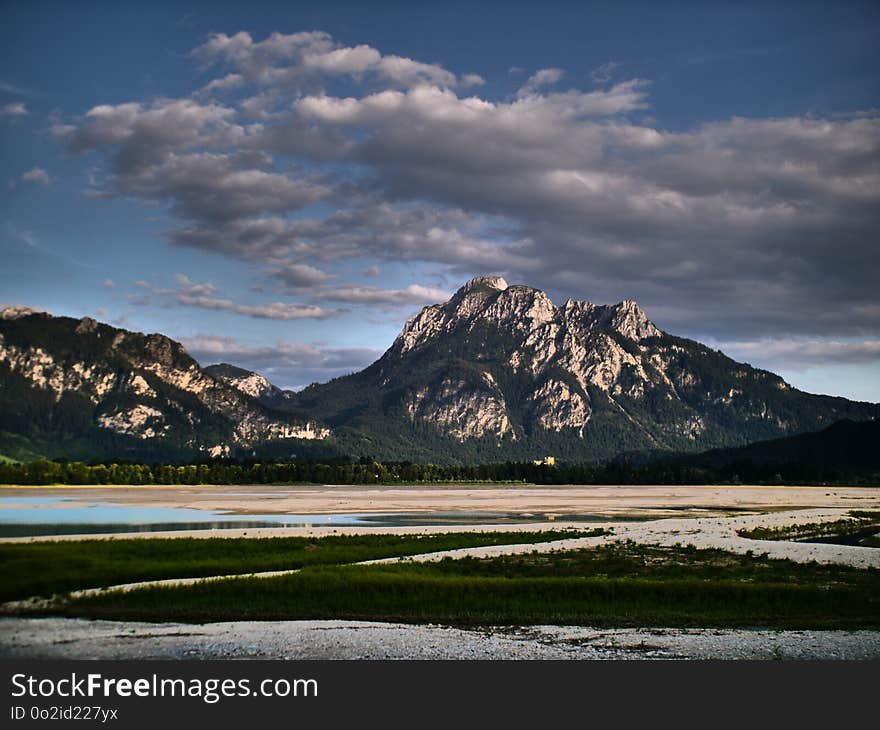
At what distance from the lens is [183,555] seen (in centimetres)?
4681

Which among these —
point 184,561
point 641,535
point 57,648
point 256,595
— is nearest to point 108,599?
point 256,595

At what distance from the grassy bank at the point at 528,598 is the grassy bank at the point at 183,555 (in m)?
4.40

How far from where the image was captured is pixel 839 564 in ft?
141

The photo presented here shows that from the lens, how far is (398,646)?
24.0m

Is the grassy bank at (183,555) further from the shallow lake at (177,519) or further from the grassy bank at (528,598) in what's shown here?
the shallow lake at (177,519)

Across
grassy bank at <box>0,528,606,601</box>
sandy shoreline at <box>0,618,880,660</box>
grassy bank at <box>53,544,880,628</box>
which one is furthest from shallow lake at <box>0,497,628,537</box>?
sandy shoreline at <box>0,618,880,660</box>

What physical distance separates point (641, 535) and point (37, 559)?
43271mm

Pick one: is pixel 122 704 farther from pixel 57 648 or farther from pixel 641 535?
pixel 641 535

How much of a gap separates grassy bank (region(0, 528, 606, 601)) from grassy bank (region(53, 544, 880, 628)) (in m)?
4.40

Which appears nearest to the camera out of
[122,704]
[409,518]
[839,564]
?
[122,704]

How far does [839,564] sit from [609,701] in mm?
29711

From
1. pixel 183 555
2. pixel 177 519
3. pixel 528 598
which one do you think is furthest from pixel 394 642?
pixel 177 519

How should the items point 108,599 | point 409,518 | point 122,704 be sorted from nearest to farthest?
point 122,704
point 108,599
point 409,518

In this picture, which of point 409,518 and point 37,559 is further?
point 409,518
